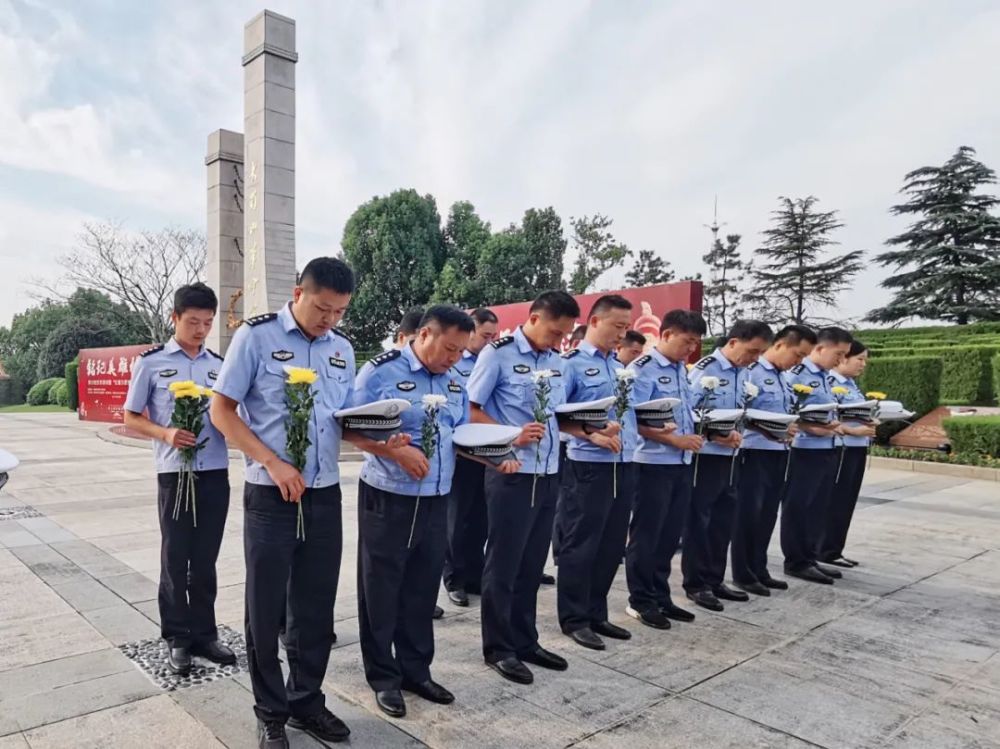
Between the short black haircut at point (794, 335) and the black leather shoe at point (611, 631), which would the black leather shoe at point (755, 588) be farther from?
the short black haircut at point (794, 335)

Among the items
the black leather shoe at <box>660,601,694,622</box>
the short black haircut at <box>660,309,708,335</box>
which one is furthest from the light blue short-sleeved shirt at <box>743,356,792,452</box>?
the black leather shoe at <box>660,601,694,622</box>

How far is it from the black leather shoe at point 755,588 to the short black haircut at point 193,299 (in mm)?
3311

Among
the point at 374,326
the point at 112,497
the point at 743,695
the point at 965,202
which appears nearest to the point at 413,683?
the point at 743,695

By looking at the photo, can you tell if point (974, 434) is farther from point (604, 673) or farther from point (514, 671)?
point (514, 671)

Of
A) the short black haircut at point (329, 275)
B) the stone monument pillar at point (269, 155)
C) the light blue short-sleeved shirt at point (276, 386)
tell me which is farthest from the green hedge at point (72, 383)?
the short black haircut at point (329, 275)

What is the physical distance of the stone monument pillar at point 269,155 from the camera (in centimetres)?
1166

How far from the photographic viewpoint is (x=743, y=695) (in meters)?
2.72


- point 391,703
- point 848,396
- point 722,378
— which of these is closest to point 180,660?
point 391,703

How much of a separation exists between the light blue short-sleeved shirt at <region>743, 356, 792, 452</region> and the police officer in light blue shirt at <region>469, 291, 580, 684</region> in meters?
1.57

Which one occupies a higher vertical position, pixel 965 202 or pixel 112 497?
pixel 965 202

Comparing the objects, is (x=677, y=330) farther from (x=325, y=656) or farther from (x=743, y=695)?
(x=325, y=656)

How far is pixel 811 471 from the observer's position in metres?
4.53

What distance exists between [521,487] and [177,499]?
1.39 meters

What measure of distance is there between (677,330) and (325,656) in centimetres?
234
